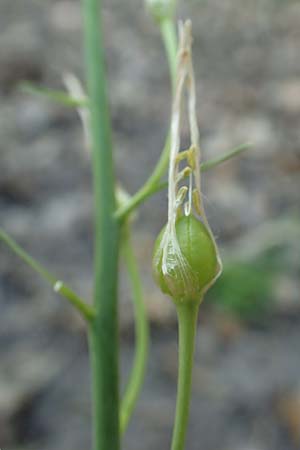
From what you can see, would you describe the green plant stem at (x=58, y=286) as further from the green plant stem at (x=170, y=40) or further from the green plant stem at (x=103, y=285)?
the green plant stem at (x=170, y=40)

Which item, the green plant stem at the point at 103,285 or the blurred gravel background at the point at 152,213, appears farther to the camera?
the blurred gravel background at the point at 152,213

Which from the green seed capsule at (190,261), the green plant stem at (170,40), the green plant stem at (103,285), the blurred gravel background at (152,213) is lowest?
the blurred gravel background at (152,213)

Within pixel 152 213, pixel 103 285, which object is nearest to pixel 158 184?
pixel 103 285

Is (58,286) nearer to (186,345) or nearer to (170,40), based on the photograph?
(186,345)

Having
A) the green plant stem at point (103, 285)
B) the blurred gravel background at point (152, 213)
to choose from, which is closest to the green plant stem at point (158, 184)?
the green plant stem at point (103, 285)

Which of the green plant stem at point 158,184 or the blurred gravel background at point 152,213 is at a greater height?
the green plant stem at point 158,184

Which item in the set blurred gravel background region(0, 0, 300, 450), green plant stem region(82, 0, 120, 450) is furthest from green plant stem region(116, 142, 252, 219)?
blurred gravel background region(0, 0, 300, 450)
